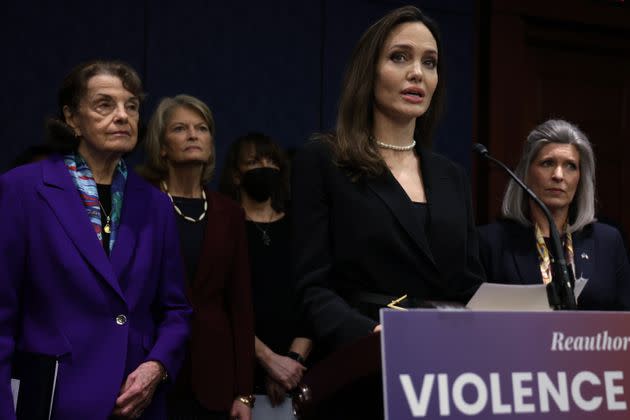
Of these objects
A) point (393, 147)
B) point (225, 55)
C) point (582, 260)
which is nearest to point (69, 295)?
point (393, 147)

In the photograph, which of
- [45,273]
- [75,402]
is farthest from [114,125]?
[75,402]

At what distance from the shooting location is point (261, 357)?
3.04m

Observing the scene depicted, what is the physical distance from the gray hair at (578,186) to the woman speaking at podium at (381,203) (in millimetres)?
927

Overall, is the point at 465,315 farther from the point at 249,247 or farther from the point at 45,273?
the point at 249,247

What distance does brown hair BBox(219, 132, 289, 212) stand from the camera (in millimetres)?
3383

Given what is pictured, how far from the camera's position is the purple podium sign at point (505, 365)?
46.2 inches

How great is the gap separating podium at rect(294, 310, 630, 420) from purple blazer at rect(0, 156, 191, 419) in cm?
89

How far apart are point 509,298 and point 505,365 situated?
179 mm

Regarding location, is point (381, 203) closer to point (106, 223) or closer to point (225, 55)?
point (106, 223)

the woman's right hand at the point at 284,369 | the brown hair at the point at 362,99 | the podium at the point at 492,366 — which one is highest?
the brown hair at the point at 362,99

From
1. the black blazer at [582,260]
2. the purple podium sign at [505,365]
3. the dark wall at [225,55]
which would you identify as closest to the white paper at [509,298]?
the purple podium sign at [505,365]

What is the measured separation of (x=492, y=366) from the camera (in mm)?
1233

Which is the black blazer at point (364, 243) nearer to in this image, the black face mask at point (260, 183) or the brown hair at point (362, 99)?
the brown hair at point (362, 99)

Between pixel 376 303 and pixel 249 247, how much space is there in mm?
1569
